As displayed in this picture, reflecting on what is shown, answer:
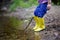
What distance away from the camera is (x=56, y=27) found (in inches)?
248

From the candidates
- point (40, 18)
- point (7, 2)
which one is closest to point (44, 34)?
point (40, 18)

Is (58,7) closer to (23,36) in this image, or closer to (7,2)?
(7,2)

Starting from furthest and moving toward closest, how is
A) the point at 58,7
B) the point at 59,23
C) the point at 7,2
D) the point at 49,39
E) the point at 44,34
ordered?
the point at 7,2 < the point at 58,7 < the point at 59,23 < the point at 44,34 < the point at 49,39

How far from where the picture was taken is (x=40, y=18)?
19.8 feet

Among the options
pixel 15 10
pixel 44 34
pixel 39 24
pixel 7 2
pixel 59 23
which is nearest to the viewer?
pixel 44 34

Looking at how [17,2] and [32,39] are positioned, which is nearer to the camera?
[32,39]

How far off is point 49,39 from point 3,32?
1.85 meters

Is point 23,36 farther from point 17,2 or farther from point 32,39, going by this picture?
point 17,2

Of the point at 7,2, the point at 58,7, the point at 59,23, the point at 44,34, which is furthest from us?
the point at 7,2

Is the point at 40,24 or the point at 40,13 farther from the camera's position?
the point at 40,24

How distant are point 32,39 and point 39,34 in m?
0.48

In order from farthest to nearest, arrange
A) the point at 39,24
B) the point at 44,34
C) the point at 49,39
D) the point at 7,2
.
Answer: the point at 7,2 → the point at 39,24 → the point at 44,34 → the point at 49,39

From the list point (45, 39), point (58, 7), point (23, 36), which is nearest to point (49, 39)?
point (45, 39)

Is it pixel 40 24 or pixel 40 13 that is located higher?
pixel 40 13
